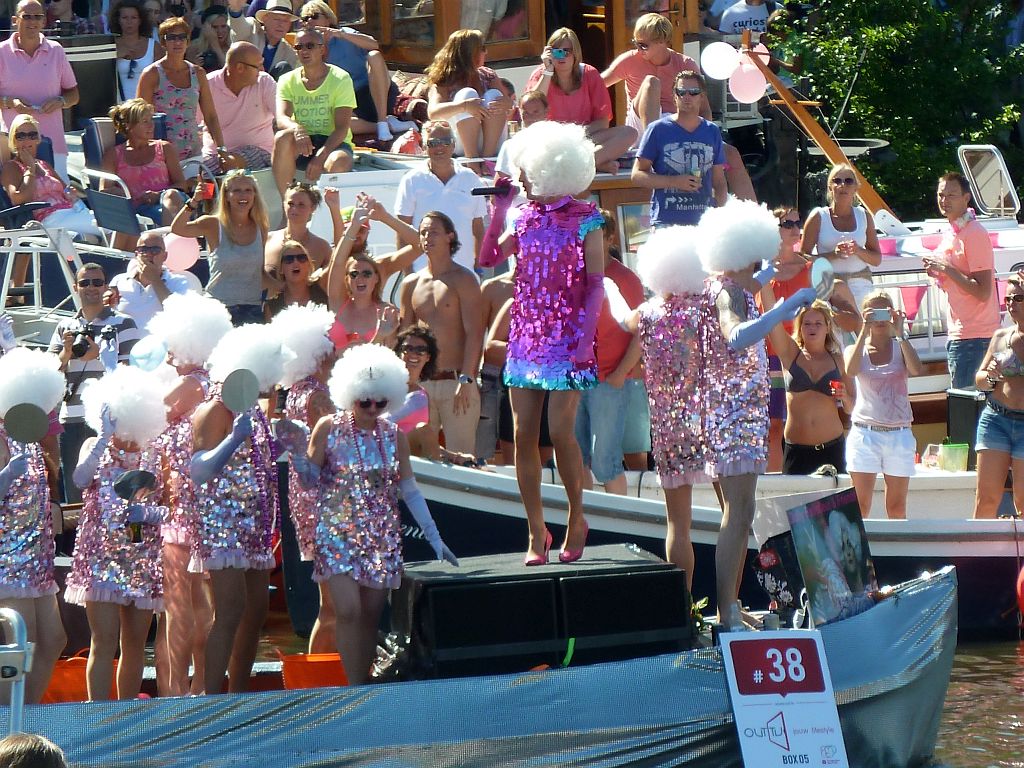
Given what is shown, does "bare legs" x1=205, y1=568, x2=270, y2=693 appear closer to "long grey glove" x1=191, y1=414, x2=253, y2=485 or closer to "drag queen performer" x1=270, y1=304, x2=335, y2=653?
"drag queen performer" x1=270, y1=304, x2=335, y2=653

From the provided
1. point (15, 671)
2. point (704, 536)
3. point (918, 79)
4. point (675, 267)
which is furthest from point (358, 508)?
point (918, 79)

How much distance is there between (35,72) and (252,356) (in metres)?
5.21

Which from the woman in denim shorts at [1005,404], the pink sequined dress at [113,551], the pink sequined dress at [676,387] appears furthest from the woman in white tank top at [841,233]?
the pink sequined dress at [113,551]

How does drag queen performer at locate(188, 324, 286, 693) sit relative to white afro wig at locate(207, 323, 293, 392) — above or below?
below

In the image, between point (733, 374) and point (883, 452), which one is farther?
point (883, 452)

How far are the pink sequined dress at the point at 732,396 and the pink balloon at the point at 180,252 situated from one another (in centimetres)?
401

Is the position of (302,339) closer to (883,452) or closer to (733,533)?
(733,533)

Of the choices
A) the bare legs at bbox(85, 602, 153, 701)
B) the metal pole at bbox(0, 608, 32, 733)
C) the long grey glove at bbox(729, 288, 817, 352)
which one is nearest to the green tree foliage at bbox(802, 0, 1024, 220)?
the long grey glove at bbox(729, 288, 817, 352)

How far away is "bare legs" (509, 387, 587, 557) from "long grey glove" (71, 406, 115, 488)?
1.49 meters

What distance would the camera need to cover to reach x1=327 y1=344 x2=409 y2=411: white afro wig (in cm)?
611

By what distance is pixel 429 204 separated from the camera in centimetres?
927

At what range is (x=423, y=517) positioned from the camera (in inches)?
240

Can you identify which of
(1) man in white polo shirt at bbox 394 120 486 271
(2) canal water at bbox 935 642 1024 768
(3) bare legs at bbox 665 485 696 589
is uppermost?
(1) man in white polo shirt at bbox 394 120 486 271

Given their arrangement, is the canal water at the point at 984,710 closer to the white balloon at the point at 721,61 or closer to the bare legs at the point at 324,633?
the bare legs at the point at 324,633
